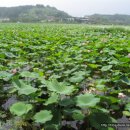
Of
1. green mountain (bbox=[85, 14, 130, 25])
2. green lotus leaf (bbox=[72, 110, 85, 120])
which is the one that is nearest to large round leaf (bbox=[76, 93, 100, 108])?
green lotus leaf (bbox=[72, 110, 85, 120])

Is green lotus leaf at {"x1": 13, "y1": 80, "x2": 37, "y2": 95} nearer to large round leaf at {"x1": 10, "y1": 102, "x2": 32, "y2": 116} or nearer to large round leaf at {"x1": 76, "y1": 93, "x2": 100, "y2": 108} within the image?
large round leaf at {"x1": 10, "y1": 102, "x2": 32, "y2": 116}

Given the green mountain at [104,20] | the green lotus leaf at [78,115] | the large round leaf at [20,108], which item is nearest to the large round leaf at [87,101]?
the green lotus leaf at [78,115]

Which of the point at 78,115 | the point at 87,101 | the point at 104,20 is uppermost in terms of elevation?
the point at 87,101

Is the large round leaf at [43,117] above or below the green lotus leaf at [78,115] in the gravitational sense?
above

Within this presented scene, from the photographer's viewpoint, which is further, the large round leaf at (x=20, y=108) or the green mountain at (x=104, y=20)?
the green mountain at (x=104, y=20)

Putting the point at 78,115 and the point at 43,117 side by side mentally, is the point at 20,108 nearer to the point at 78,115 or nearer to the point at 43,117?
the point at 43,117

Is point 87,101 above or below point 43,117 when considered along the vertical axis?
above

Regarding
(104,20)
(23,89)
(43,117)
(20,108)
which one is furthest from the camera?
(104,20)

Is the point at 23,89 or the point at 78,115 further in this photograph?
the point at 23,89

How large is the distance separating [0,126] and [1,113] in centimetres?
39

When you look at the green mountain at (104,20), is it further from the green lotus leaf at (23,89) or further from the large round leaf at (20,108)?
the large round leaf at (20,108)

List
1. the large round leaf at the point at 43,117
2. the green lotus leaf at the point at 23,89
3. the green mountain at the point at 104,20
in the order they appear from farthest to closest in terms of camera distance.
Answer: the green mountain at the point at 104,20
the green lotus leaf at the point at 23,89
the large round leaf at the point at 43,117

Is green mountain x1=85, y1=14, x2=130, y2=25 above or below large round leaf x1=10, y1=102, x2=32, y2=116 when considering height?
below

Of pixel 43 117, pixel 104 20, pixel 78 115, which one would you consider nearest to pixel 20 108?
pixel 43 117
